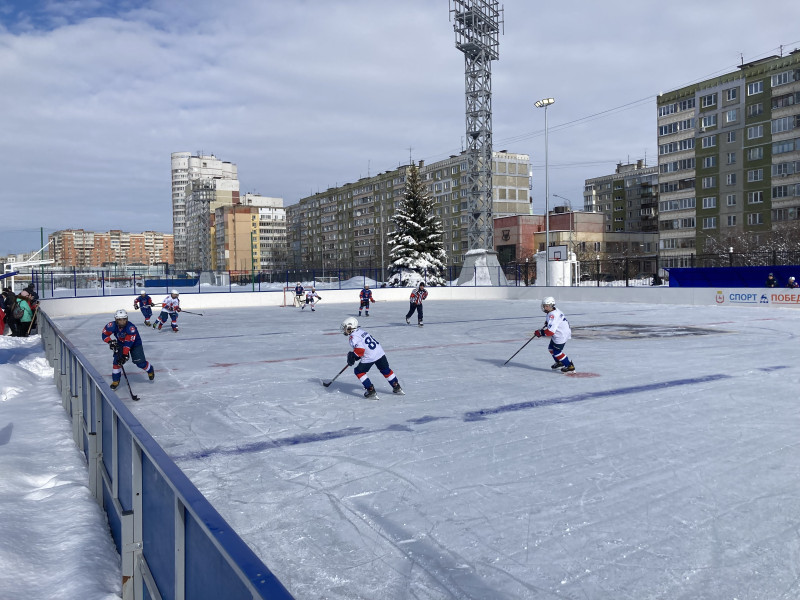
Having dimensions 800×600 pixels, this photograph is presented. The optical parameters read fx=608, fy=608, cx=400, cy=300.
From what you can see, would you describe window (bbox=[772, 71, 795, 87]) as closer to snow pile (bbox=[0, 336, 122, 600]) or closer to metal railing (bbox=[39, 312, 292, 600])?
snow pile (bbox=[0, 336, 122, 600])

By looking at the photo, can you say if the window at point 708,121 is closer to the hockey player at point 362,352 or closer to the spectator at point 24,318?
the spectator at point 24,318

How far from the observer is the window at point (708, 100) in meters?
63.7

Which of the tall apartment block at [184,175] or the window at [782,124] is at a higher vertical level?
the tall apartment block at [184,175]

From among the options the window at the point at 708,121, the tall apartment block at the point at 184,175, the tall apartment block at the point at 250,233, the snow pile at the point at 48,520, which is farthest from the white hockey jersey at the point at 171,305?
the tall apartment block at the point at 184,175

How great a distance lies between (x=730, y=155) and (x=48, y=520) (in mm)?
71204

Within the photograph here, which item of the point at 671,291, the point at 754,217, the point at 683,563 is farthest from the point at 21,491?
the point at 754,217

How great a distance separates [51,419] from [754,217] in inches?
2648

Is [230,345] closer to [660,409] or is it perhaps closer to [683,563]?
[660,409]

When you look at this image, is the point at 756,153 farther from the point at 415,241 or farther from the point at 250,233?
the point at 250,233

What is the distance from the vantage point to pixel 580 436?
634 centimetres

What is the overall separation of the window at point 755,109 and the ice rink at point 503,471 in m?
58.1

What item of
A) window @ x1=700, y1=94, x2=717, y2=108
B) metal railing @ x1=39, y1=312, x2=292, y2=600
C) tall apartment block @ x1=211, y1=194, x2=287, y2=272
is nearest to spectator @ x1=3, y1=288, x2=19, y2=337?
metal railing @ x1=39, y1=312, x2=292, y2=600

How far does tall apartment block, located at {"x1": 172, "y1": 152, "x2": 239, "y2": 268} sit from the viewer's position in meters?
172

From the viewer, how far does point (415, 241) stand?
48.2m
